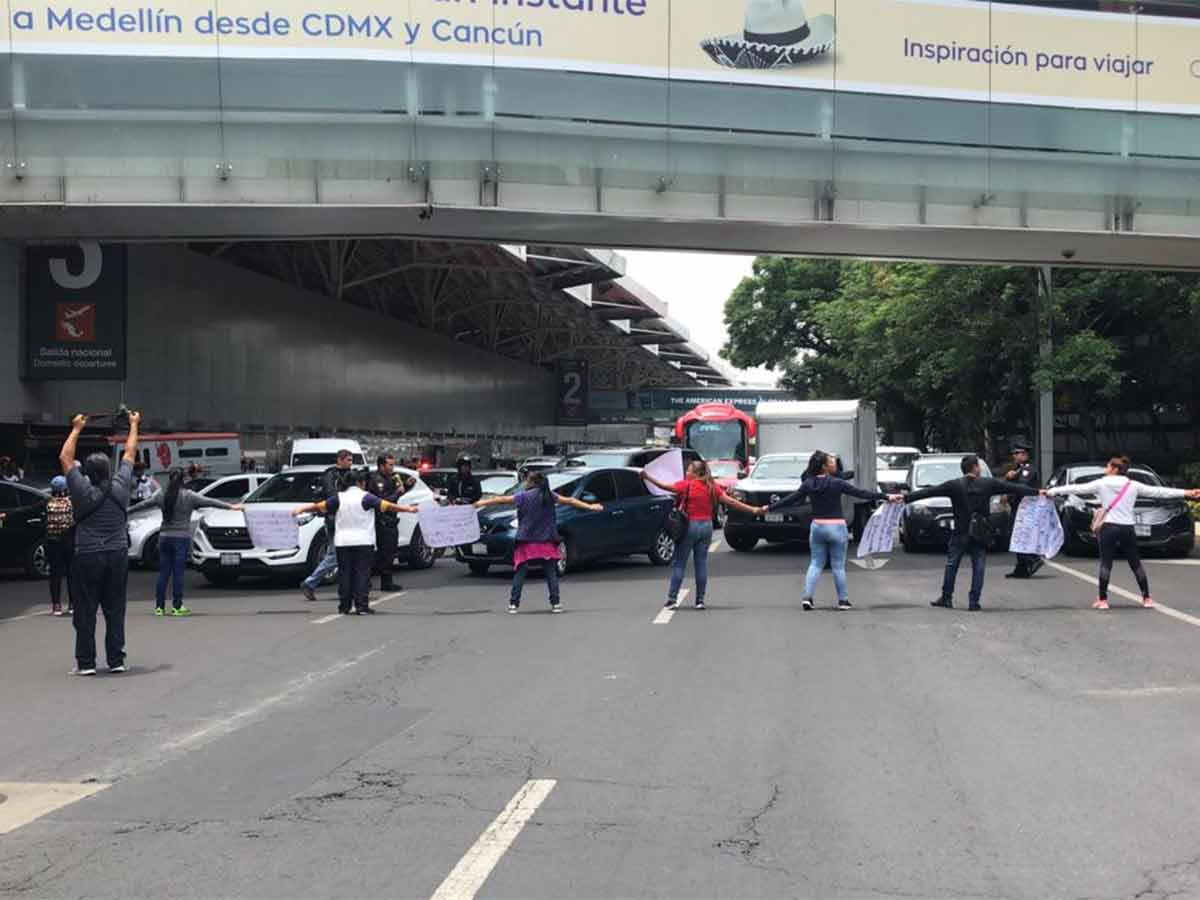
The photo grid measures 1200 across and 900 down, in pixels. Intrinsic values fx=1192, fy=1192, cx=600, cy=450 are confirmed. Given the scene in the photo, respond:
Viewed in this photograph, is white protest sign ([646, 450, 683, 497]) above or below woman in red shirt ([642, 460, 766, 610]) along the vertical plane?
above

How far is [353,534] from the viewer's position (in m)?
13.8

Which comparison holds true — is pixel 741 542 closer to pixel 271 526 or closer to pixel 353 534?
pixel 271 526

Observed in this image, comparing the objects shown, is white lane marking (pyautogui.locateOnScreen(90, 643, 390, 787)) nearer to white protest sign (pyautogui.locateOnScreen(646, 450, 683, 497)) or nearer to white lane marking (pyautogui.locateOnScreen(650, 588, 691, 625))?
white lane marking (pyautogui.locateOnScreen(650, 588, 691, 625))

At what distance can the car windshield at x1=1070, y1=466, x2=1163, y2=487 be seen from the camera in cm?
2003

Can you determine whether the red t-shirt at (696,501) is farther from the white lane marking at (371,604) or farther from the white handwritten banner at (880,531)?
the white lane marking at (371,604)

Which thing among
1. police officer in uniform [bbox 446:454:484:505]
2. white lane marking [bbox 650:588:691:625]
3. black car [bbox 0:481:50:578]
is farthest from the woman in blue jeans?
black car [bbox 0:481:50:578]

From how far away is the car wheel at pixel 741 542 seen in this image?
22922 mm

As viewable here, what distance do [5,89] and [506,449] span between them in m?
54.4

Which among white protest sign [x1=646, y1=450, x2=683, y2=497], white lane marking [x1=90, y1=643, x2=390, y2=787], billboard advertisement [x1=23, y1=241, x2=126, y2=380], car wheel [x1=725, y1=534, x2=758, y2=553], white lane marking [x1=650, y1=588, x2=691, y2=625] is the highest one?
billboard advertisement [x1=23, y1=241, x2=126, y2=380]

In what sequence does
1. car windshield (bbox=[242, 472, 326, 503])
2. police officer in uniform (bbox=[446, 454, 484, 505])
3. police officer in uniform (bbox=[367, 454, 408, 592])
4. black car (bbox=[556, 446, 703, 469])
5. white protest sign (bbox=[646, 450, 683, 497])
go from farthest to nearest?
black car (bbox=[556, 446, 703, 469]), police officer in uniform (bbox=[446, 454, 484, 505]), car windshield (bbox=[242, 472, 326, 503]), police officer in uniform (bbox=[367, 454, 408, 592]), white protest sign (bbox=[646, 450, 683, 497])

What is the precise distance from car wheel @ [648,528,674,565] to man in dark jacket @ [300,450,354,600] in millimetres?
5626

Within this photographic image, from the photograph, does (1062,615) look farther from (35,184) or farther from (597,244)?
(35,184)

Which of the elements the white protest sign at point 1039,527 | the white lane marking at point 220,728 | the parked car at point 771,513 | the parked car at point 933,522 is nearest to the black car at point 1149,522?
the parked car at point 933,522

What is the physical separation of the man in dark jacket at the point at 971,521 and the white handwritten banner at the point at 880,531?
4.07 ft
